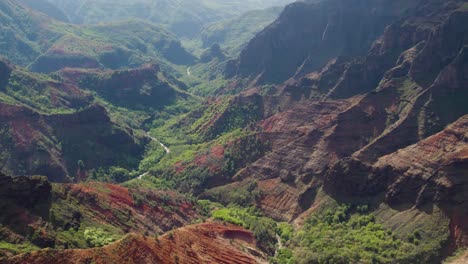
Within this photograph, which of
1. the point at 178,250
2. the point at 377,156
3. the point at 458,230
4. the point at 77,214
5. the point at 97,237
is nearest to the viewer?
the point at 178,250

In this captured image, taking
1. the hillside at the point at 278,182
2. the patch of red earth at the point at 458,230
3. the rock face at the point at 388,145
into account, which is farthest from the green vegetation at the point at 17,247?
the patch of red earth at the point at 458,230

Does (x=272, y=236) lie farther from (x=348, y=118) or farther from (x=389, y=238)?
(x=348, y=118)

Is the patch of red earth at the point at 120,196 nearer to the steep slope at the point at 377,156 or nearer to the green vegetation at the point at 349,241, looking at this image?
the steep slope at the point at 377,156

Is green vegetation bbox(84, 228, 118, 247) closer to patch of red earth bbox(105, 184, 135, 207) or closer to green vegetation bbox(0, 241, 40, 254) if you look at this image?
green vegetation bbox(0, 241, 40, 254)

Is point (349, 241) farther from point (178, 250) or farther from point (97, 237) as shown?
point (97, 237)

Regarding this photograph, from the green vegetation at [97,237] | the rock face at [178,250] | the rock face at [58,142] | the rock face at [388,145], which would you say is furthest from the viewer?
the rock face at [58,142]

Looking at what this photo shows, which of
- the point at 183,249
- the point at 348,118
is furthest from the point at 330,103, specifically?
the point at 183,249

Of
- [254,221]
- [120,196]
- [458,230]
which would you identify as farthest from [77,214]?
[458,230]

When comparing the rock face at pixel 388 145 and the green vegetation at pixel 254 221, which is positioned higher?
the rock face at pixel 388 145
